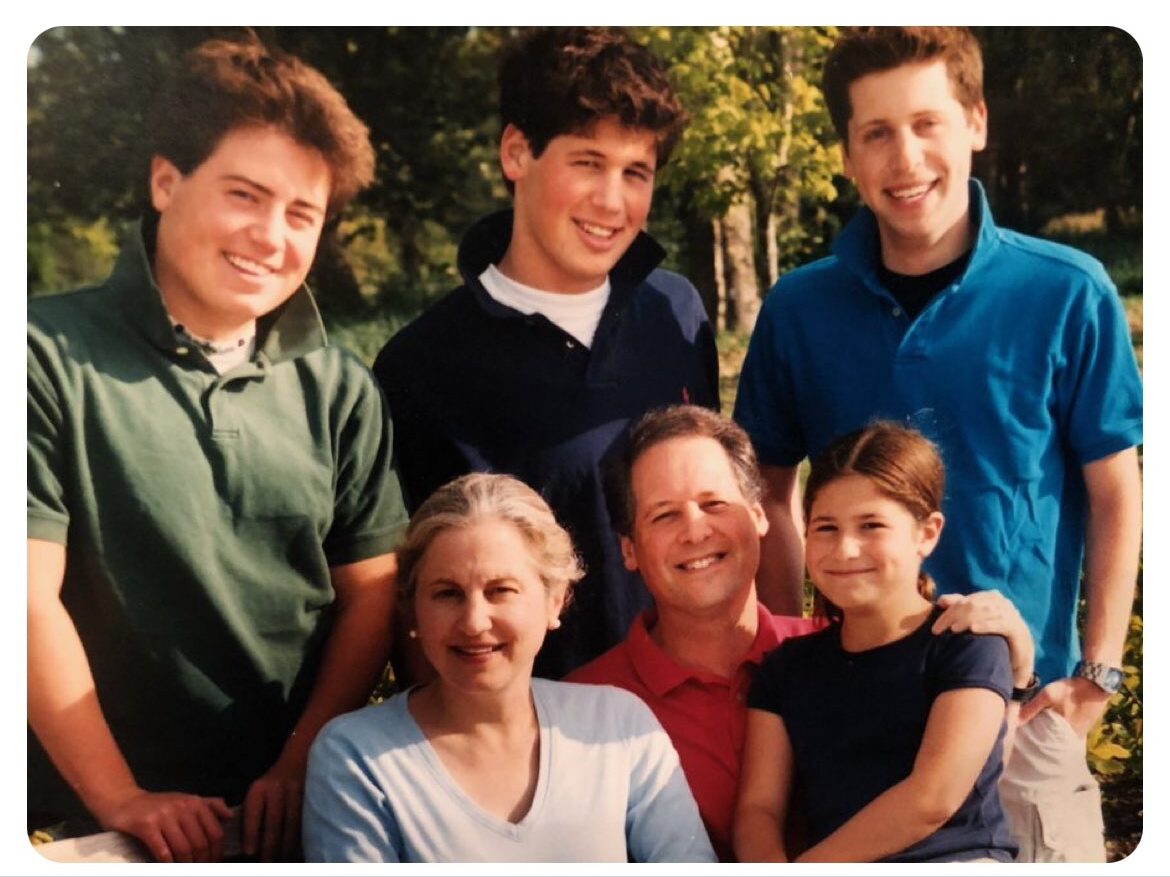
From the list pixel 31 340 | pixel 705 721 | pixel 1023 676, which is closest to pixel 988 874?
pixel 1023 676

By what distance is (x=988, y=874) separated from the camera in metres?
2.90

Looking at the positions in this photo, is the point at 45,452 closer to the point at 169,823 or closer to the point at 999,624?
the point at 169,823

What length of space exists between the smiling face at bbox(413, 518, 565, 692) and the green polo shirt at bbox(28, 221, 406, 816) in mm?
242

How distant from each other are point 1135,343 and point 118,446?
218cm

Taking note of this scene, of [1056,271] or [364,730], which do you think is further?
[1056,271]

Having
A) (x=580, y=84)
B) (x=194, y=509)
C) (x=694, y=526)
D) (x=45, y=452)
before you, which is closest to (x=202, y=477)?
(x=194, y=509)

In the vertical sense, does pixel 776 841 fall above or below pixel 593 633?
below

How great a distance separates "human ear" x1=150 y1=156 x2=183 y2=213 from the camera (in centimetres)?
300

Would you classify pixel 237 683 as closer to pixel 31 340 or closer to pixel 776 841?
pixel 31 340

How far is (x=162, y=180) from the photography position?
9.85 feet

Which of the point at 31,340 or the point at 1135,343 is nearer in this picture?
the point at 31,340

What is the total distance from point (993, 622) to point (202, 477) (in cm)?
165

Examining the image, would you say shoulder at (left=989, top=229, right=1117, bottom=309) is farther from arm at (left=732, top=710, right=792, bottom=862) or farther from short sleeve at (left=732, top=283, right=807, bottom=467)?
arm at (left=732, top=710, right=792, bottom=862)

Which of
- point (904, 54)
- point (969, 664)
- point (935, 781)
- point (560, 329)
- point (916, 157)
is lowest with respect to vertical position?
point (935, 781)
